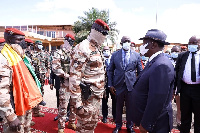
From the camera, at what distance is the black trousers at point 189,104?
3523 mm

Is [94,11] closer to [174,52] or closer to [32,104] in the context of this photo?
[174,52]

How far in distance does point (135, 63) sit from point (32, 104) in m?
2.70

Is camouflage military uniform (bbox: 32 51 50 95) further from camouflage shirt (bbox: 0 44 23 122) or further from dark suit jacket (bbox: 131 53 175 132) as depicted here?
dark suit jacket (bbox: 131 53 175 132)

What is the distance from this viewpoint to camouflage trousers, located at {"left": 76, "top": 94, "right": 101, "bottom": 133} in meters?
2.78

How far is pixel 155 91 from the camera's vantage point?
74.9 inches

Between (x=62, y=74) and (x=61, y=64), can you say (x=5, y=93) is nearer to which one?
(x=62, y=74)

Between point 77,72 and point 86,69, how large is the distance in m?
0.19

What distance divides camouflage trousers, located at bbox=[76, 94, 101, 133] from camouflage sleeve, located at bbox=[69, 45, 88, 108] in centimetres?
26

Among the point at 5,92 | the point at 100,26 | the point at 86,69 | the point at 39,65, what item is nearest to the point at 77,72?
the point at 86,69

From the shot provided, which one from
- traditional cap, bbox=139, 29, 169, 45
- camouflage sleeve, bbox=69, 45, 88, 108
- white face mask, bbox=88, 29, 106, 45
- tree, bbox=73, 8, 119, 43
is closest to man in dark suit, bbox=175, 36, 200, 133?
traditional cap, bbox=139, 29, 169, 45

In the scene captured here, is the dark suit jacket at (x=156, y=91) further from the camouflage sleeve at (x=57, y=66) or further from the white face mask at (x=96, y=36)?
the camouflage sleeve at (x=57, y=66)

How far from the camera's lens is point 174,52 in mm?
6570

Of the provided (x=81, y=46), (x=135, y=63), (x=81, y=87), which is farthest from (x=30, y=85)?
(x=135, y=63)

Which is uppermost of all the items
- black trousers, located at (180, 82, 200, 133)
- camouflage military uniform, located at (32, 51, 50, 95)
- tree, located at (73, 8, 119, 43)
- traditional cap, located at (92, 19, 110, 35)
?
tree, located at (73, 8, 119, 43)
